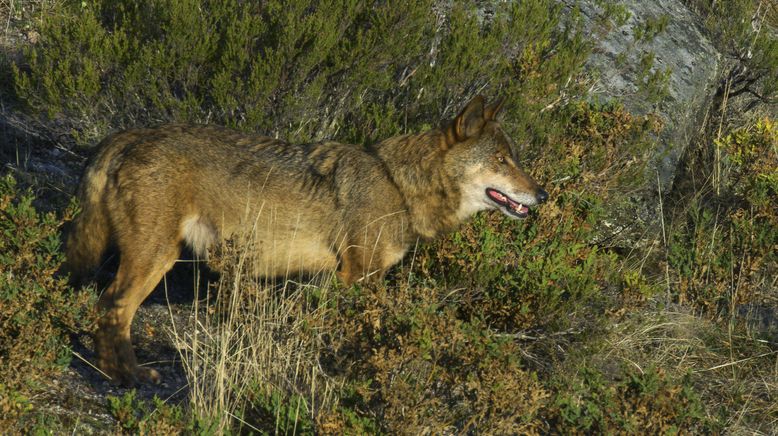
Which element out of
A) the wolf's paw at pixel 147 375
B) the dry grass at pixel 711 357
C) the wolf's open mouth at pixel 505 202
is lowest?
the dry grass at pixel 711 357

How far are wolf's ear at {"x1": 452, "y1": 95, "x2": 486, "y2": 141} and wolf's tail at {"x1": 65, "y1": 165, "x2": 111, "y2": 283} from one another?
7.16ft

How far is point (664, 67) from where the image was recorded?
8344 mm

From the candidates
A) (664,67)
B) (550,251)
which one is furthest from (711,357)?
(664,67)

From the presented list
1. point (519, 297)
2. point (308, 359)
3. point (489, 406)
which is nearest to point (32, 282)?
point (308, 359)

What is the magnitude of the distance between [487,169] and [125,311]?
2393mm

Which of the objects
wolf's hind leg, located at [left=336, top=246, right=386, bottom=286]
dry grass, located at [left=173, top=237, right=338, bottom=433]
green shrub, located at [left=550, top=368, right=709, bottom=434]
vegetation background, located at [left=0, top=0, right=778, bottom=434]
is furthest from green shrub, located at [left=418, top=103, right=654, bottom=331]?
green shrub, located at [left=550, top=368, right=709, bottom=434]

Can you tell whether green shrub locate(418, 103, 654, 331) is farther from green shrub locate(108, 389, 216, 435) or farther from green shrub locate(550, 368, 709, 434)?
green shrub locate(108, 389, 216, 435)

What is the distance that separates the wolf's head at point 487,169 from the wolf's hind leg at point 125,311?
73.5 inches

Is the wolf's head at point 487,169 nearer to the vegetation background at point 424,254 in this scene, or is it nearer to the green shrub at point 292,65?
the vegetation background at point 424,254

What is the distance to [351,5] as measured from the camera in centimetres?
654

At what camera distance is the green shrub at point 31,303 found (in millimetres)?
4258

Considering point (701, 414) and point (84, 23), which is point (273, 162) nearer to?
point (84, 23)

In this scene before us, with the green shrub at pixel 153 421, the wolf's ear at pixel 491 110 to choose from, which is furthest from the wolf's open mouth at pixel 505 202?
the green shrub at pixel 153 421

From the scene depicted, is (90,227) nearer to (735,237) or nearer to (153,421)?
(153,421)
